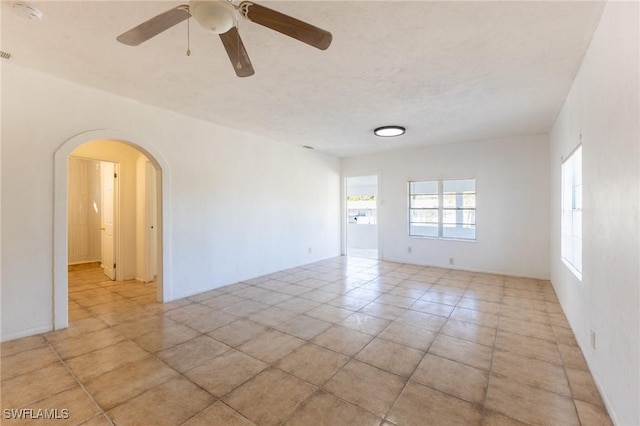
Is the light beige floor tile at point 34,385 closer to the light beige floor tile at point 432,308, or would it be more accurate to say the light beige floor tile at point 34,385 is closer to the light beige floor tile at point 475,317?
the light beige floor tile at point 432,308

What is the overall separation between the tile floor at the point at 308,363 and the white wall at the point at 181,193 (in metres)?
0.57

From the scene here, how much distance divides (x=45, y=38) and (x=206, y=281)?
10.7 feet

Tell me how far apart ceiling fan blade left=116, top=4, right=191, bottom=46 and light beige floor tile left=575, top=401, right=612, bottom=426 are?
339 centimetres

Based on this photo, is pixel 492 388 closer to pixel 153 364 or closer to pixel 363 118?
pixel 153 364

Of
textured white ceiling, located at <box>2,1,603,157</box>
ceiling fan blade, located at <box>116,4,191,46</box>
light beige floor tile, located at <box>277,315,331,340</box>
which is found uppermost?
textured white ceiling, located at <box>2,1,603,157</box>

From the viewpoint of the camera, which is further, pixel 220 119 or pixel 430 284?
pixel 430 284

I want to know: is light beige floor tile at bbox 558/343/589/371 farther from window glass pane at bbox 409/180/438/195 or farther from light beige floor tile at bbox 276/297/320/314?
window glass pane at bbox 409/180/438/195

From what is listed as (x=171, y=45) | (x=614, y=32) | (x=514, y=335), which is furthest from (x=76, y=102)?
(x=514, y=335)

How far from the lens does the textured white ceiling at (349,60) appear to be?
1890 mm

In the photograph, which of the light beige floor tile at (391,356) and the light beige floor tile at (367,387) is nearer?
the light beige floor tile at (367,387)

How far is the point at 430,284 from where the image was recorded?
4.61 metres

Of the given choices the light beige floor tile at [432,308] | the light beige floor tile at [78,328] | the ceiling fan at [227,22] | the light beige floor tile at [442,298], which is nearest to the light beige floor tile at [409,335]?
the light beige floor tile at [432,308]

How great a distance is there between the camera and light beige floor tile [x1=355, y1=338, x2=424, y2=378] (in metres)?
2.23

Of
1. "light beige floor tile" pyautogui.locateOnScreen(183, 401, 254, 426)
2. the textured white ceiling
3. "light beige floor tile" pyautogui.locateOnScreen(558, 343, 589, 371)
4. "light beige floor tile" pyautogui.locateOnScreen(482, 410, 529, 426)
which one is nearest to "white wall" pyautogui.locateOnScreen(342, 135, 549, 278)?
the textured white ceiling
